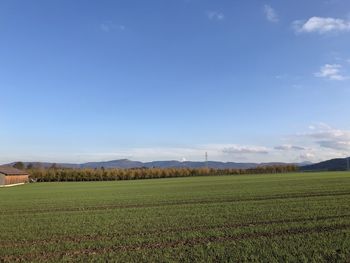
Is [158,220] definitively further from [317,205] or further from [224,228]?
[317,205]

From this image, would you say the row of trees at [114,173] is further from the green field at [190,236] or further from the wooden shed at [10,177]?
the green field at [190,236]

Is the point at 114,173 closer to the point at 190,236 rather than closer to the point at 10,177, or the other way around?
the point at 10,177

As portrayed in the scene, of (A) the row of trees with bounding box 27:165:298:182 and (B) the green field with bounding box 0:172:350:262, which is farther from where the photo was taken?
(A) the row of trees with bounding box 27:165:298:182

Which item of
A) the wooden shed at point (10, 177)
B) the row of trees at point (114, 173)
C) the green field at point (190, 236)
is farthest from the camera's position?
the row of trees at point (114, 173)

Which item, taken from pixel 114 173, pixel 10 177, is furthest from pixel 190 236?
pixel 114 173

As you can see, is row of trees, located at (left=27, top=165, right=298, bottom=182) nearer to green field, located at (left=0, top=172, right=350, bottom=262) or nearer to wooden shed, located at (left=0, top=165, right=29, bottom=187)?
wooden shed, located at (left=0, top=165, right=29, bottom=187)

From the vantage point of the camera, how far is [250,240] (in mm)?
15352

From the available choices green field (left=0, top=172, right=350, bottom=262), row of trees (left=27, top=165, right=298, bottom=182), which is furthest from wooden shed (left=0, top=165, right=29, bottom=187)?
green field (left=0, top=172, right=350, bottom=262)

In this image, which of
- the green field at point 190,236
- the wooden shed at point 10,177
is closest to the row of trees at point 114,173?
the wooden shed at point 10,177

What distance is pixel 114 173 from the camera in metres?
150

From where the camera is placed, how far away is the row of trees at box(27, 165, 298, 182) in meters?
143

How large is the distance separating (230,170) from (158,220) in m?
143

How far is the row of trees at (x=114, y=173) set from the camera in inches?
5625

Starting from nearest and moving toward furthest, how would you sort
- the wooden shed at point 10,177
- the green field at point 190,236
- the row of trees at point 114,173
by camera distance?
the green field at point 190,236 < the wooden shed at point 10,177 < the row of trees at point 114,173
